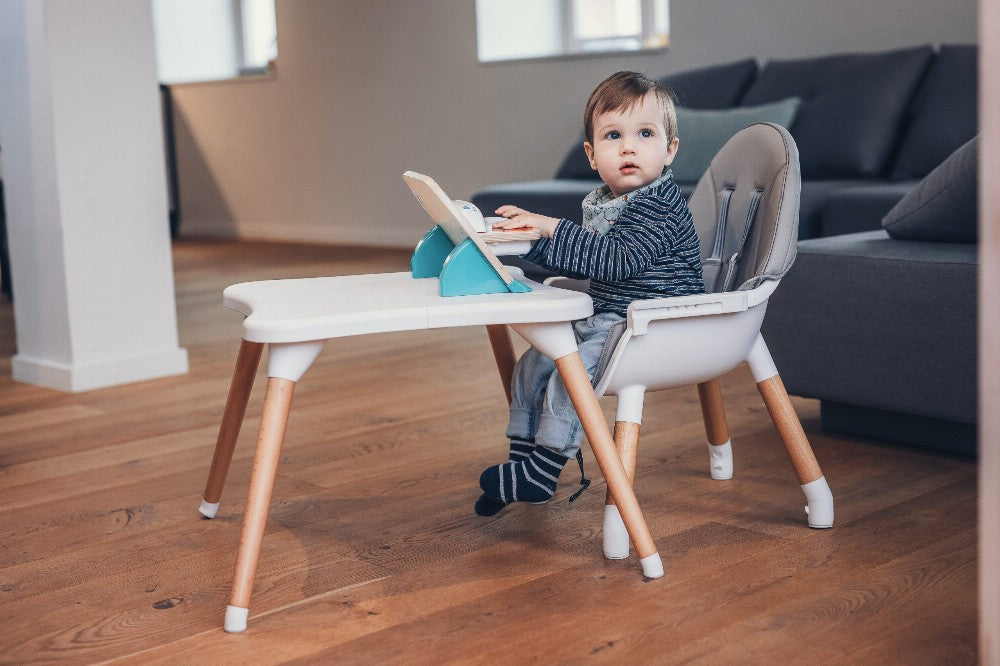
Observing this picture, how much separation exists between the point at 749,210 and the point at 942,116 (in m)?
2.03

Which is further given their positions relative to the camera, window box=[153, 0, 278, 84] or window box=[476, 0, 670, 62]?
window box=[153, 0, 278, 84]

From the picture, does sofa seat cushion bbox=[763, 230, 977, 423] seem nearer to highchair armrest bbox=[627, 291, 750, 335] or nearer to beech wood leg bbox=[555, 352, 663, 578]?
highchair armrest bbox=[627, 291, 750, 335]

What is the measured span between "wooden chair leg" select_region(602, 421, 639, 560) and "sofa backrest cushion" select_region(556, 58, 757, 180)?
273 cm

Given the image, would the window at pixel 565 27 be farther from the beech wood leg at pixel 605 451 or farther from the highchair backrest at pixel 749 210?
the beech wood leg at pixel 605 451

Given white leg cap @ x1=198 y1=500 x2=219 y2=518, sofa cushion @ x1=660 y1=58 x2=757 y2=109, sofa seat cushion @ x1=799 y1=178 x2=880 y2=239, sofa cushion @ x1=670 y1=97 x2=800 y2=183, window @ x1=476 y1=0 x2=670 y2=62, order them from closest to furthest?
white leg cap @ x1=198 y1=500 x2=219 y2=518, sofa seat cushion @ x1=799 y1=178 x2=880 y2=239, sofa cushion @ x1=670 y1=97 x2=800 y2=183, sofa cushion @ x1=660 y1=58 x2=757 y2=109, window @ x1=476 y1=0 x2=670 y2=62

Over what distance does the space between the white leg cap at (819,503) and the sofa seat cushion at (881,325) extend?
0.38 meters

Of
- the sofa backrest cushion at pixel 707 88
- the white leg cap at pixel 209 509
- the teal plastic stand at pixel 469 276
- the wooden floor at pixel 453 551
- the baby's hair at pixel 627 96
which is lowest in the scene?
the wooden floor at pixel 453 551

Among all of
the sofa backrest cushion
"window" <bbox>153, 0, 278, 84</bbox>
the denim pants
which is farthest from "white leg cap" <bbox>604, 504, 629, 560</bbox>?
"window" <bbox>153, 0, 278, 84</bbox>

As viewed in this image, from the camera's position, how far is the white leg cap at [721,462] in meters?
1.93

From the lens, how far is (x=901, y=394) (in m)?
1.98

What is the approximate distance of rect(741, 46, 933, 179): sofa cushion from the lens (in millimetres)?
3590

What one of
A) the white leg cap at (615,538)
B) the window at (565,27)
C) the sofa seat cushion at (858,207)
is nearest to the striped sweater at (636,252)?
the white leg cap at (615,538)

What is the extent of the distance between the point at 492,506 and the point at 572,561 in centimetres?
22

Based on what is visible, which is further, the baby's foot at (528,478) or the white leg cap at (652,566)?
the baby's foot at (528,478)
